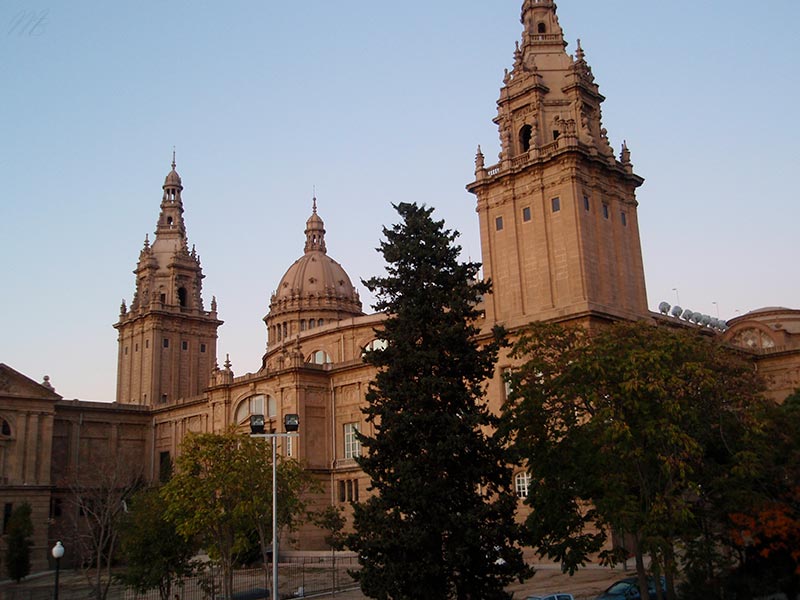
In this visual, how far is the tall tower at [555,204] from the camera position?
5356 centimetres

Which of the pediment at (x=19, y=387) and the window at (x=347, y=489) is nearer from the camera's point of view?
the window at (x=347, y=489)

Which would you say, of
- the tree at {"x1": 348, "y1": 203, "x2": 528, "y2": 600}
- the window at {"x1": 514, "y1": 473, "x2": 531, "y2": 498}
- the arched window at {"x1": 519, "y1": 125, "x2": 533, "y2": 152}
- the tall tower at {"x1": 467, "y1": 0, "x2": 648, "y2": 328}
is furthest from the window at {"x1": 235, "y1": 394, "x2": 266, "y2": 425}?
the tree at {"x1": 348, "y1": 203, "x2": 528, "y2": 600}

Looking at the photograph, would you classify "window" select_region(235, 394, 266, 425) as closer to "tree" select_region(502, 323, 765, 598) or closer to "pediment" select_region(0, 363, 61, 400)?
"pediment" select_region(0, 363, 61, 400)

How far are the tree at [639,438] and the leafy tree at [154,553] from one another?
18.6 metres

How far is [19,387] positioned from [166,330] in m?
23.4

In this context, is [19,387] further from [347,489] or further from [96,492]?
[347,489]

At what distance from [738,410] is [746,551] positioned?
16.3 ft

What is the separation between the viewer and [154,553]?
40125 millimetres

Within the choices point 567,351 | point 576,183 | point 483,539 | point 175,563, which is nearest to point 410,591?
point 483,539

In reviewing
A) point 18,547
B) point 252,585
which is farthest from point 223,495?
point 18,547

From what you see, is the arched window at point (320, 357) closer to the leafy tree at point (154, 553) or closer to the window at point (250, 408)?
the window at point (250, 408)

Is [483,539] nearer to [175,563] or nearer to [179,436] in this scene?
[175,563]

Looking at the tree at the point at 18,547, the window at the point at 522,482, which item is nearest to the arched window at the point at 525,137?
the window at the point at 522,482

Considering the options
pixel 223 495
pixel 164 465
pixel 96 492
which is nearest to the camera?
pixel 223 495
